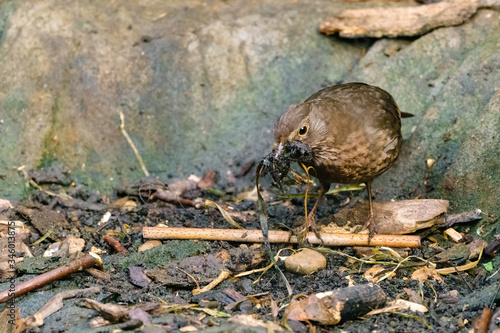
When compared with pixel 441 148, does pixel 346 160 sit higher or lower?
higher

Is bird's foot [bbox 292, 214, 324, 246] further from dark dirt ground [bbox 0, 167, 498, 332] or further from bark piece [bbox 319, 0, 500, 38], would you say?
bark piece [bbox 319, 0, 500, 38]

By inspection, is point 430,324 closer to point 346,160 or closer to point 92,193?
point 346,160

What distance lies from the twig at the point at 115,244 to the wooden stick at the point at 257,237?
21 cm

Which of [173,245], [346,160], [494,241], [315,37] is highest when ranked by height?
[315,37]

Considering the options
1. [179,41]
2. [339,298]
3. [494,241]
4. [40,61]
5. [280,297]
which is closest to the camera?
[339,298]

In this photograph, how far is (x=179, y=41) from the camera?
21.1ft

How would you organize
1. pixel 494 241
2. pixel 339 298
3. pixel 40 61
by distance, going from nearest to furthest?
1. pixel 339 298
2. pixel 494 241
3. pixel 40 61

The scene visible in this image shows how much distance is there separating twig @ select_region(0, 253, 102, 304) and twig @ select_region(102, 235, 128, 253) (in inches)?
12.0

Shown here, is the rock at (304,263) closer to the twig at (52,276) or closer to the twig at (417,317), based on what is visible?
the twig at (417,317)

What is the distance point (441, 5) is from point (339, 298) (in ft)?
13.3

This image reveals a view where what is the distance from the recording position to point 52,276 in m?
4.13

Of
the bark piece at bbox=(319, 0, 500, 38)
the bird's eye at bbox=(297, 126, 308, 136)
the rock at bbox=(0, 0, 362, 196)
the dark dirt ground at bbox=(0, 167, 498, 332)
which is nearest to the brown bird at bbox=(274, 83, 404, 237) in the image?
the bird's eye at bbox=(297, 126, 308, 136)

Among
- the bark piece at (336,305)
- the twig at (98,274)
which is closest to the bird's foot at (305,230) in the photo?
the bark piece at (336,305)

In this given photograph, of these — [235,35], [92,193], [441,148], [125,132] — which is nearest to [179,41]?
[235,35]
